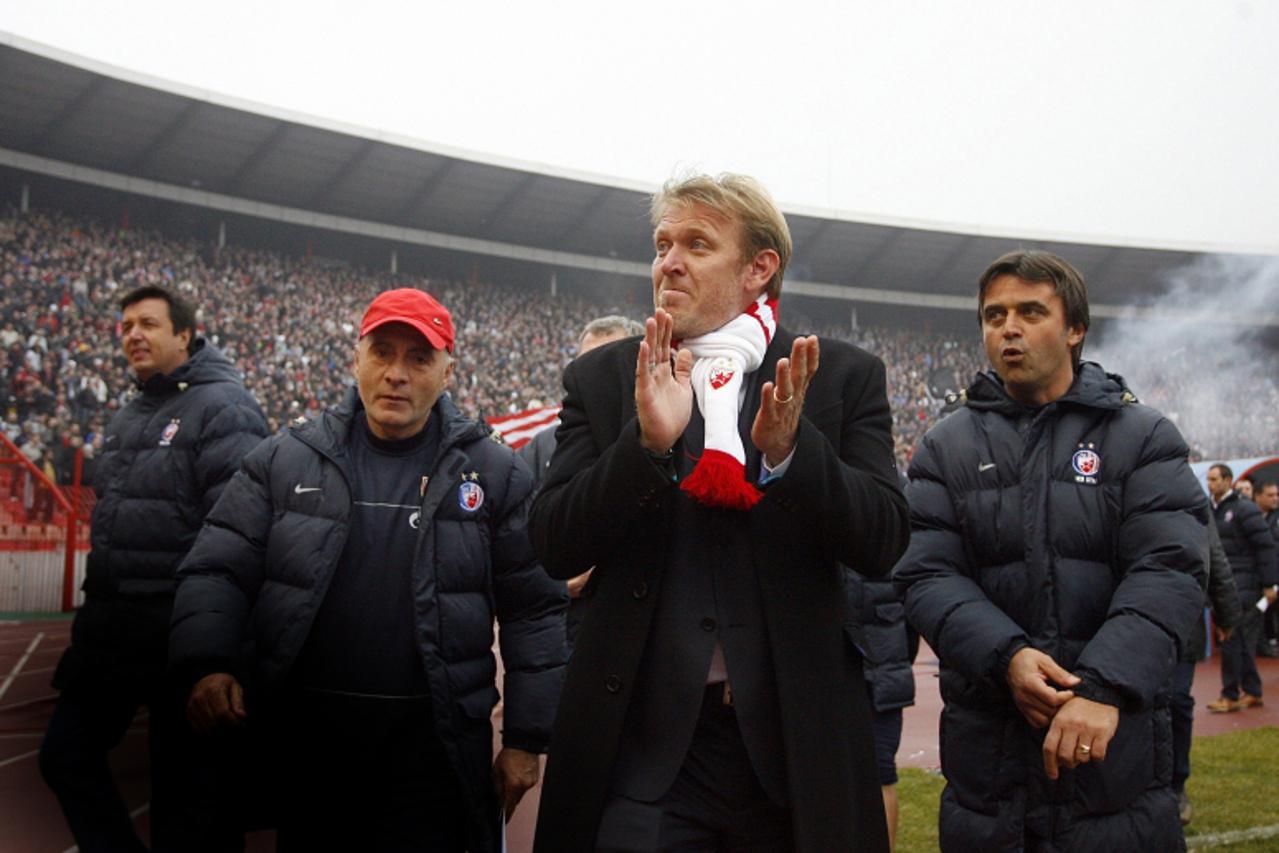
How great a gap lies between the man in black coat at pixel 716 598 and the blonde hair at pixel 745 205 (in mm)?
65

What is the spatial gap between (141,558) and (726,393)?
2743mm

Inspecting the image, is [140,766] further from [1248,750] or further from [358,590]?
[1248,750]

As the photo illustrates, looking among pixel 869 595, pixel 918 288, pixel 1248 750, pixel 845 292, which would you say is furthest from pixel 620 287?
pixel 869 595

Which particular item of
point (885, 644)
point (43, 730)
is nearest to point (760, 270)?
point (885, 644)

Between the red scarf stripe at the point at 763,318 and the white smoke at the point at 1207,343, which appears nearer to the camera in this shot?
the red scarf stripe at the point at 763,318

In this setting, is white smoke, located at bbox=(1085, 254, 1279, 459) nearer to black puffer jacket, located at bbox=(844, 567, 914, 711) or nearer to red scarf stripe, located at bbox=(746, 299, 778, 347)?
black puffer jacket, located at bbox=(844, 567, 914, 711)

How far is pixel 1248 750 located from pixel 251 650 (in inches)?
266

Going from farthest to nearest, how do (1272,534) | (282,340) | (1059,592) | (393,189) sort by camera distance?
1. (393,189)
2. (282,340)
3. (1272,534)
4. (1059,592)

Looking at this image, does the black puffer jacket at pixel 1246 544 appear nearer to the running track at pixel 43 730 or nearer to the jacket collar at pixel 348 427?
the running track at pixel 43 730

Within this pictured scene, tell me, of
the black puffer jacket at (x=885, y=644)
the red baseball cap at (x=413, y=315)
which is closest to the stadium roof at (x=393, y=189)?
the black puffer jacket at (x=885, y=644)

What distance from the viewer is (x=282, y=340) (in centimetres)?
2480

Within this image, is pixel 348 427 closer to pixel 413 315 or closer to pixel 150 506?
pixel 413 315

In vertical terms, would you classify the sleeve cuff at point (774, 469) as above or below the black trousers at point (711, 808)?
above

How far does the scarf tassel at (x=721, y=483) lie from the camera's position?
1854 millimetres
